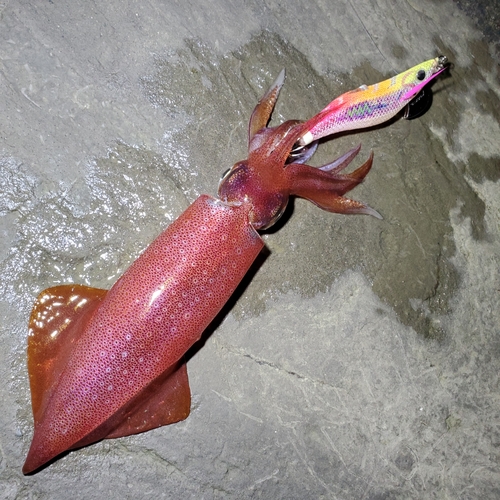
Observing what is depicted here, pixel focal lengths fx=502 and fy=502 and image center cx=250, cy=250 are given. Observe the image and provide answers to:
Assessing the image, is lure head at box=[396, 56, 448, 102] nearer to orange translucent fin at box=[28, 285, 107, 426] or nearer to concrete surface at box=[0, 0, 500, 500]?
concrete surface at box=[0, 0, 500, 500]

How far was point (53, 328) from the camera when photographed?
2781 millimetres

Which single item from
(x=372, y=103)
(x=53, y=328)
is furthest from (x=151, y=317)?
(x=372, y=103)

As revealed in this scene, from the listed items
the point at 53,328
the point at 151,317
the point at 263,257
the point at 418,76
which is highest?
the point at 53,328

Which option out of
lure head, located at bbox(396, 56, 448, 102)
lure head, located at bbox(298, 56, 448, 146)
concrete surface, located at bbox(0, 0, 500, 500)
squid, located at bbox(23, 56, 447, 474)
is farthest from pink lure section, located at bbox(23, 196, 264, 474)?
lure head, located at bbox(396, 56, 448, 102)

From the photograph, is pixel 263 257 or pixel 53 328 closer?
pixel 53 328

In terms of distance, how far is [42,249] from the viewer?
9.47 ft

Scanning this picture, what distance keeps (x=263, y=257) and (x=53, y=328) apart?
131 centimetres

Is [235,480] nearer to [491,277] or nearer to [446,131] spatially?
[491,277]

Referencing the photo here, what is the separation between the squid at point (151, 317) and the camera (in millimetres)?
2488

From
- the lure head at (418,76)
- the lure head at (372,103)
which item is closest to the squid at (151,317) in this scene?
the lure head at (372,103)

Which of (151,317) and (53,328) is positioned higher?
(53,328)

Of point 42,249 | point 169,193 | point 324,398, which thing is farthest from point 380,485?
point 42,249

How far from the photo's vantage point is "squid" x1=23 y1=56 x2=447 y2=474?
2488 mm

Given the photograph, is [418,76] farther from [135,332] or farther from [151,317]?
[135,332]
